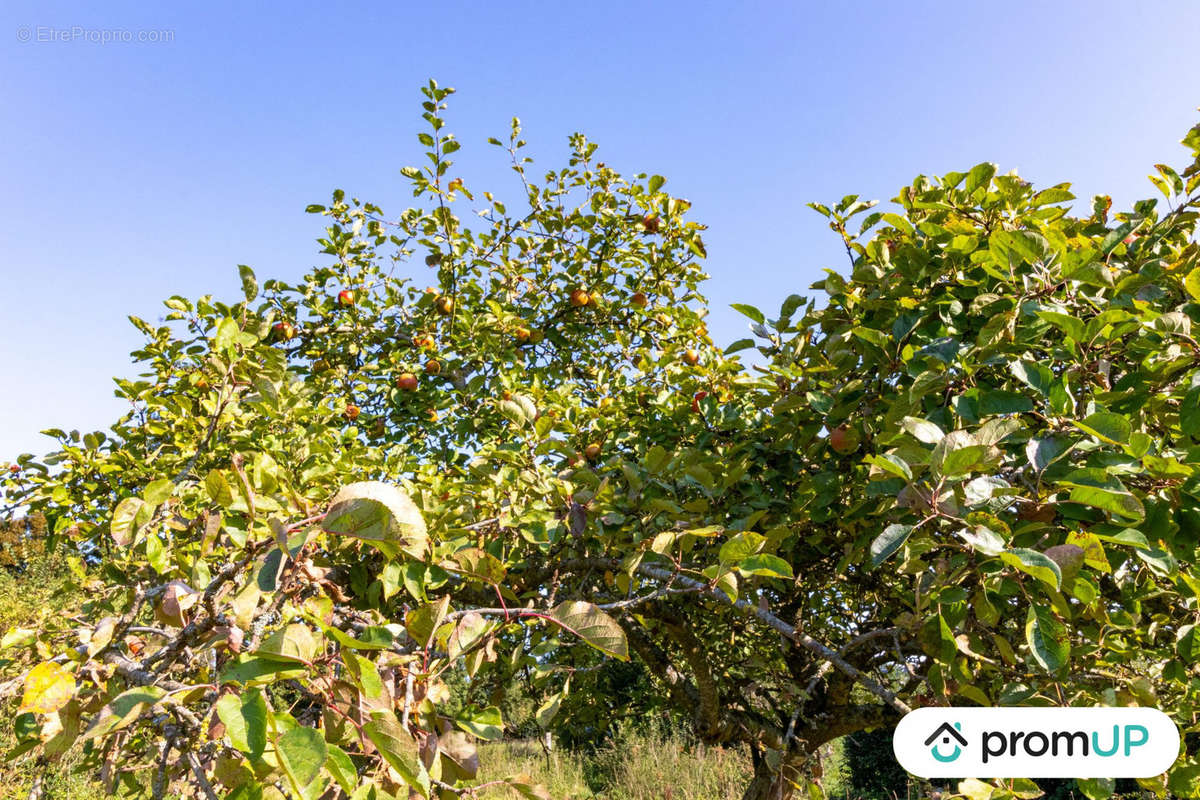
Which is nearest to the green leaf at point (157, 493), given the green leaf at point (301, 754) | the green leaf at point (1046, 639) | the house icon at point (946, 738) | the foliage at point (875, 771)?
the green leaf at point (301, 754)

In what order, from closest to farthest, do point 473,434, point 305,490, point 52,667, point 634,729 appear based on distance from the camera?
point 52,667, point 305,490, point 473,434, point 634,729

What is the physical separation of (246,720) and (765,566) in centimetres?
86

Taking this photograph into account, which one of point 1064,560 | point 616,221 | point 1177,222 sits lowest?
point 1064,560

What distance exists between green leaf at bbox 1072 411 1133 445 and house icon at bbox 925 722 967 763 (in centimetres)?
84

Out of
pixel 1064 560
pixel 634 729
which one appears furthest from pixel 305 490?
pixel 634 729

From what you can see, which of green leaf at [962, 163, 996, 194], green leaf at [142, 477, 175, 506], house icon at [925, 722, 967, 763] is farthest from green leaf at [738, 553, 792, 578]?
green leaf at [962, 163, 996, 194]

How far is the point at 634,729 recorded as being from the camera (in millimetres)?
9000

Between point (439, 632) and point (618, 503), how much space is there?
96 centimetres

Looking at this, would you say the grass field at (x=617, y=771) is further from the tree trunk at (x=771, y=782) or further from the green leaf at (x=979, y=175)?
the green leaf at (x=979, y=175)

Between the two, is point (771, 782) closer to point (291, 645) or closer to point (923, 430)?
point (923, 430)

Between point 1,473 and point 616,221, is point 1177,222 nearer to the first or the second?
point 616,221

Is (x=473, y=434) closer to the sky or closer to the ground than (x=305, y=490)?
closer to the sky

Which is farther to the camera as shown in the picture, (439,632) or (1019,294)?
(1019,294)

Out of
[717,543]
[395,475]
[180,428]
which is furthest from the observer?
[180,428]
